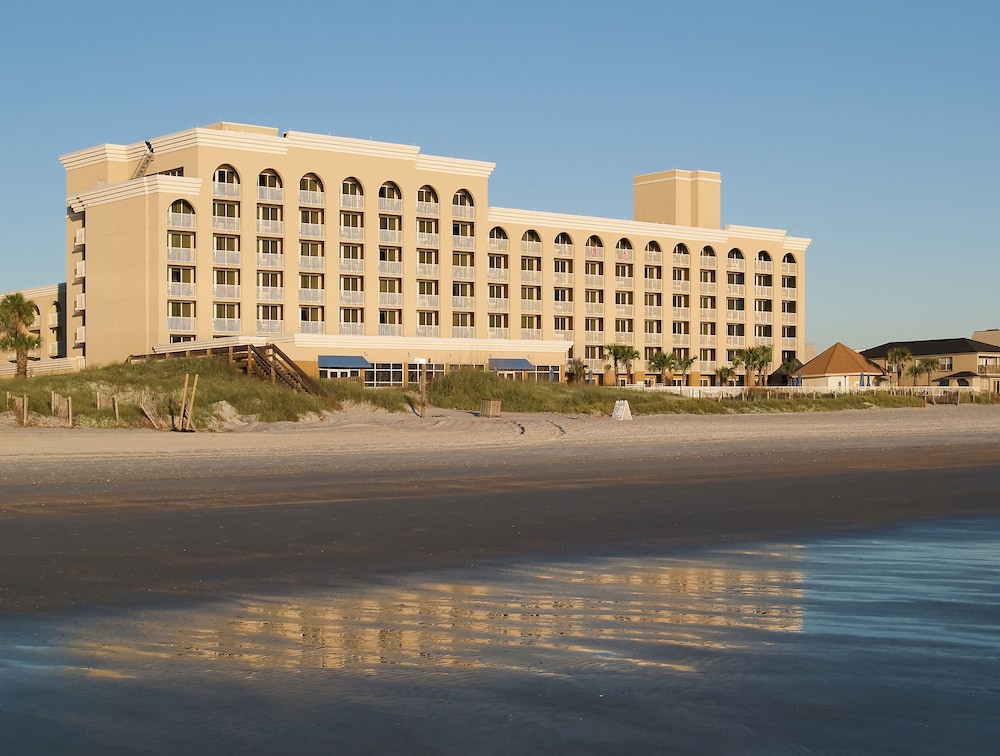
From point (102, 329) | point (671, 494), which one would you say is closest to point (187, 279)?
point (102, 329)

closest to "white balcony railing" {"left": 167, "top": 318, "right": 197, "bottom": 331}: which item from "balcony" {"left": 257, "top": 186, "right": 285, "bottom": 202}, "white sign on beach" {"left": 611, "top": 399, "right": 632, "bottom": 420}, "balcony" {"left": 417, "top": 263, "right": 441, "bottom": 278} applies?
"balcony" {"left": 257, "top": 186, "right": 285, "bottom": 202}

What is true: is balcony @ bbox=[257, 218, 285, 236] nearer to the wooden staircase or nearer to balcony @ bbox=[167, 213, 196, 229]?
balcony @ bbox=[167, 213, 196, 229]

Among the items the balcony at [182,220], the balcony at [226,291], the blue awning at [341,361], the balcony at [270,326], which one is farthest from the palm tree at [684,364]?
the balcony at [182,220]

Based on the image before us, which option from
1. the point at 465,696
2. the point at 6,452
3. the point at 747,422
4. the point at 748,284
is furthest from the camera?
the point at 748,284

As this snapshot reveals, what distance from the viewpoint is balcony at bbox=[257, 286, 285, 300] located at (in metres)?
77.2

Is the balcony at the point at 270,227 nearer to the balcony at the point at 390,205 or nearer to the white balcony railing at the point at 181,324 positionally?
the balcony at the point at 390,205

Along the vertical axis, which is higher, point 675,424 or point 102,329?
point 102,329

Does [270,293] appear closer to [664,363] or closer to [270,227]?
[270,227]

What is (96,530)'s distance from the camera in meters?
15.1

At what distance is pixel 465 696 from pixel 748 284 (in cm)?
9909

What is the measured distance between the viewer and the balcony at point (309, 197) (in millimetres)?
77938

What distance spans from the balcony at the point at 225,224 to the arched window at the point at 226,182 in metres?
1.45

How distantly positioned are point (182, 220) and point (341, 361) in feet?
44.0

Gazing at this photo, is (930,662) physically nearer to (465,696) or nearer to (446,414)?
(465,696)
